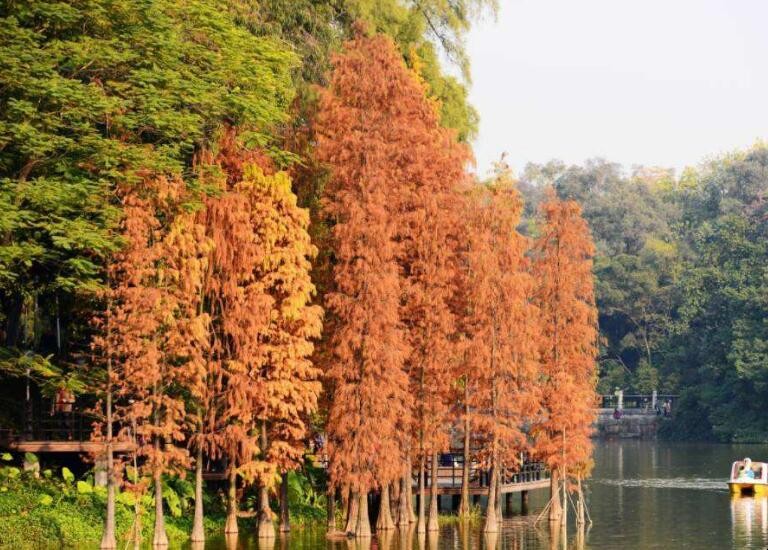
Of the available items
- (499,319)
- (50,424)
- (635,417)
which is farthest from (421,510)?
(635,417)

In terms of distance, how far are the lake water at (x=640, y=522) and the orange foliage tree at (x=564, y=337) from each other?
255 cm

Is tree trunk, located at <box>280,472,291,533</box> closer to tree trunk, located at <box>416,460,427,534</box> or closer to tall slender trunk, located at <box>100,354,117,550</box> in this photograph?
tree trunk, located at <box>416,460,427,534</box>

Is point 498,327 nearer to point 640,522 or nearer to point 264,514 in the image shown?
point 264,514

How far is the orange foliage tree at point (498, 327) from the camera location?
4153 centimetres

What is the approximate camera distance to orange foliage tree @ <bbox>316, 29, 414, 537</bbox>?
39.3 metres

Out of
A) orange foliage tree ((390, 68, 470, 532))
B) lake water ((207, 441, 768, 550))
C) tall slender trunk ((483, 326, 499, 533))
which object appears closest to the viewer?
lake water ((207, 441, 768, 550))

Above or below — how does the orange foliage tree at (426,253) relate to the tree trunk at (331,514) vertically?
above

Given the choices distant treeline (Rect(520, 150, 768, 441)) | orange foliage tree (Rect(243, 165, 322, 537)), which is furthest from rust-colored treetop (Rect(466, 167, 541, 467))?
distant treeline (Rect(520, 150, 768, 441))

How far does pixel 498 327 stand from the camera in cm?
4200

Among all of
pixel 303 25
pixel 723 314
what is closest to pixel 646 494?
pixel 303 25

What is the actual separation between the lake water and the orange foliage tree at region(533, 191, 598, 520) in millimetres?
2547

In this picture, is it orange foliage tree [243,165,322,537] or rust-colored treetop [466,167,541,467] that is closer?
orange foliage tree [243,165,322,537]

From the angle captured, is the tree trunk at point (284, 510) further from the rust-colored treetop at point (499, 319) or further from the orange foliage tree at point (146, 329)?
the rust-colored treetop at point (499, 319)

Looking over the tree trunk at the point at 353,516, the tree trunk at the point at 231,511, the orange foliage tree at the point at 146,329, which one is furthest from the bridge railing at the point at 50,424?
the tree trunk at the point at 353,516
